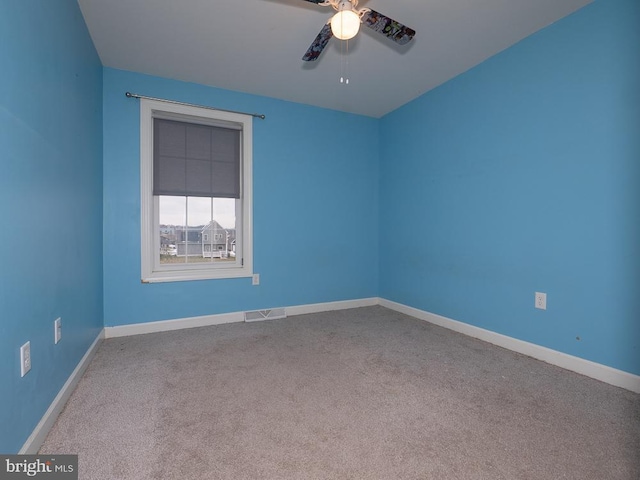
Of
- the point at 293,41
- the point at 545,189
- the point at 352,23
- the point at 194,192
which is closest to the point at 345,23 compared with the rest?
the point at 352,23

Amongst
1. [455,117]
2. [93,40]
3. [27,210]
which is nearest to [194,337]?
[27,210]

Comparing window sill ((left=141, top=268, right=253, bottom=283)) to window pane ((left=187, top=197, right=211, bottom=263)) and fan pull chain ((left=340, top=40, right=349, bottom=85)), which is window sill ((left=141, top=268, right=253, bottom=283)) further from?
fan pull chain ((left=340, top=40, right=349, bottom=85))

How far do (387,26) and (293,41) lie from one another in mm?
936

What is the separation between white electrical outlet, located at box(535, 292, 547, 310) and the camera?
7.37ft

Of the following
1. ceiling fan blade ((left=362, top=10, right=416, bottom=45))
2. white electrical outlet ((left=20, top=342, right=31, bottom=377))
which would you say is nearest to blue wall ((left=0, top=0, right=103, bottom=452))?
white electrical outlet ((left=20, top=342, right=31, bottom=377))

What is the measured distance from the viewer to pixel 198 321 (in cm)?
307

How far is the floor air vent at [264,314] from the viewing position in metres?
3.25

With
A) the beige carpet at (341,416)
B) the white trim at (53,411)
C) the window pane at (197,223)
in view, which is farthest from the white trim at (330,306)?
the white trim at (53,411)

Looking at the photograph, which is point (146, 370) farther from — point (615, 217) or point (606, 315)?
point (615, 217)

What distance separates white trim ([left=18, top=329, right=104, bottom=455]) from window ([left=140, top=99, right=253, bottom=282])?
1009 mm

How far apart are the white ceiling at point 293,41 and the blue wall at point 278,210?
11.0 inches

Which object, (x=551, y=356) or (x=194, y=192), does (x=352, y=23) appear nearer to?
(x=194, y=192)

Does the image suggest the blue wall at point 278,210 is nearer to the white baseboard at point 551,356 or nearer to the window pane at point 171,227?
the window pane at point 171,227

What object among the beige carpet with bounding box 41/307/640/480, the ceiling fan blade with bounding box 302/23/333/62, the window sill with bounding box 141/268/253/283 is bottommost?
the beige carpet with bounding box 41/307/640/480
